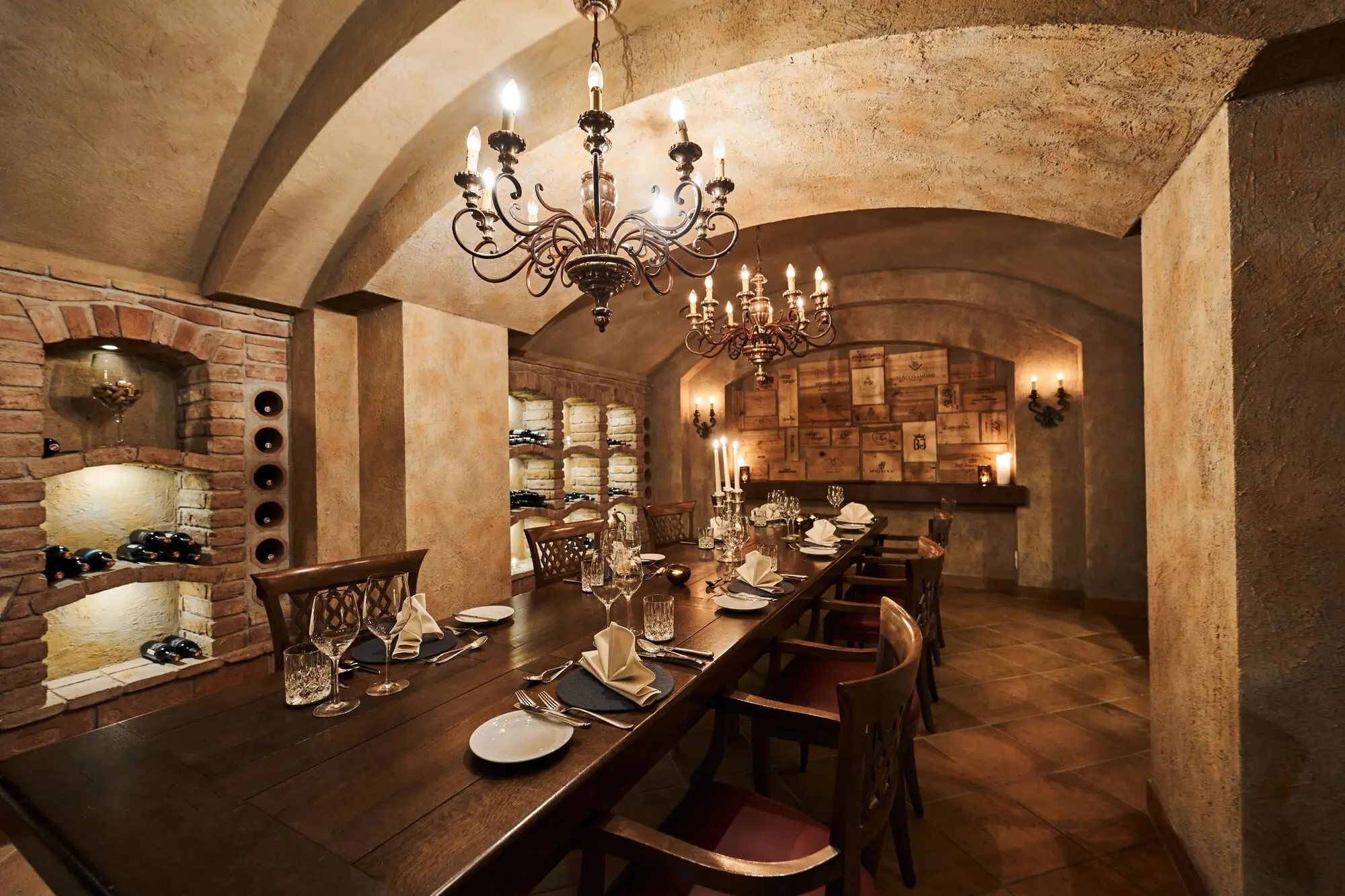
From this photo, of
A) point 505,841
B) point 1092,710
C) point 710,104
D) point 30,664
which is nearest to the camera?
point 505,841

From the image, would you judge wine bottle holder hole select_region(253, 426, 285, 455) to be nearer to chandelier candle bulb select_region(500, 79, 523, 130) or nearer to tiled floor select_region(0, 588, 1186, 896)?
tiled floor select_region(0, 588, 1186, 896)

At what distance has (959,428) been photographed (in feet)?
18.7

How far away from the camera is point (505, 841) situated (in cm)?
84

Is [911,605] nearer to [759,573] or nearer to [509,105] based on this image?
[759,573]

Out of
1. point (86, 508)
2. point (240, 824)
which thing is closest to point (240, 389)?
point (86, 508)

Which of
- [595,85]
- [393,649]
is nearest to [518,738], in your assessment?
[393,649]

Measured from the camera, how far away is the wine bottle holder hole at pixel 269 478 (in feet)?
9.78

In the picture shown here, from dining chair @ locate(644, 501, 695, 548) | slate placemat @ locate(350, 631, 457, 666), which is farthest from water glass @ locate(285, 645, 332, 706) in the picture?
dining chair @ locate(644, 501, 695, 548)

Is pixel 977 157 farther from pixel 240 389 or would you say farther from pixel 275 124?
pixel 240 389

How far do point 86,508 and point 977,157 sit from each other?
13.9 feet

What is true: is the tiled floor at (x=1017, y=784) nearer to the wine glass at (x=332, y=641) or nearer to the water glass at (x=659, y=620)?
the water glass at (x=659, y=620)

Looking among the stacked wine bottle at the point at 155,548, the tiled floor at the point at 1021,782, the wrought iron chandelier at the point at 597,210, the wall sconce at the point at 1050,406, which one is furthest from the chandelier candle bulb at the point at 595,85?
the wall sconce at the point at 1050,406

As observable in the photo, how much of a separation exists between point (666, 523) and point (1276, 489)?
301cm

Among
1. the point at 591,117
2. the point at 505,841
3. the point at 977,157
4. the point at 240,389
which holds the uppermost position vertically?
the point at 977,157
